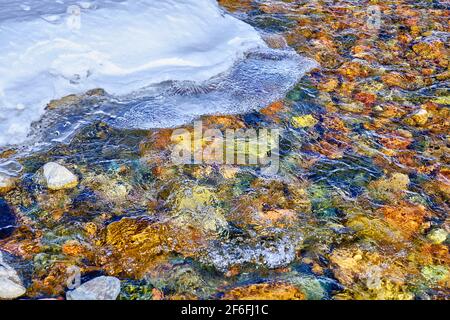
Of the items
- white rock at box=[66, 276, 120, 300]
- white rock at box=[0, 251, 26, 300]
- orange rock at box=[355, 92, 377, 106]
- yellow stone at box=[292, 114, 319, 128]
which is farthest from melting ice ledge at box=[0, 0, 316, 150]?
white rock at box=[66, 276, 120, 300]

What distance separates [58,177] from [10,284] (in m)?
1.06

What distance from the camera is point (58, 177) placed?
144 inches

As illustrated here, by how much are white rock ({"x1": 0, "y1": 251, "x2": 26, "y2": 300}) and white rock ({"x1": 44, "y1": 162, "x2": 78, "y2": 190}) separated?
0.85m

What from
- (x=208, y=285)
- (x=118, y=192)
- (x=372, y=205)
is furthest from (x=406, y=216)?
(x=118, y=192)

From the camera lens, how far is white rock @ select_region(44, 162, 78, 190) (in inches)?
143

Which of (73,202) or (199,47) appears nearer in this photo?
(73,202)

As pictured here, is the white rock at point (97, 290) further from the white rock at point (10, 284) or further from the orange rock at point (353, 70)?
the orange rock at point (353, 70)

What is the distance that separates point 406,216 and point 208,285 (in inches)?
67.2

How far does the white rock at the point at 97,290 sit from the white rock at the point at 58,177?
107 cm

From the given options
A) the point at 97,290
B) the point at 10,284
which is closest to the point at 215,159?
the point at 97,290

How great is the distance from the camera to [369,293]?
2930mm

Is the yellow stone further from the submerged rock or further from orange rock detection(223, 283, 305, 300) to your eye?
the submerged rock

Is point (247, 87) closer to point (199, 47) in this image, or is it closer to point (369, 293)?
point (199, 47)

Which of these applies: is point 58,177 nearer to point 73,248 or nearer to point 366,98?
point 73,248
